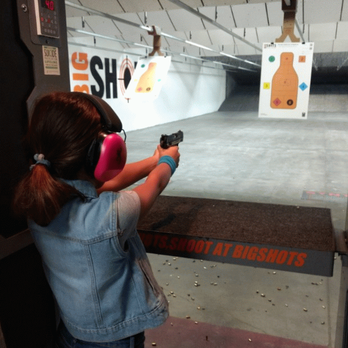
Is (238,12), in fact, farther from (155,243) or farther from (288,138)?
(155,243)

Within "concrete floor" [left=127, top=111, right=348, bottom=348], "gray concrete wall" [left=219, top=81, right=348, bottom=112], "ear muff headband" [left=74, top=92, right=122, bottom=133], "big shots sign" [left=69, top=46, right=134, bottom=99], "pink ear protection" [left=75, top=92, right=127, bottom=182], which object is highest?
"big shots sign" [left=69, top=46, right=134, bottom=99]

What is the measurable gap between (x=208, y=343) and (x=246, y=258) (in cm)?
67

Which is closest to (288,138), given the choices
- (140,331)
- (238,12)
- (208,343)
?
(238,12)

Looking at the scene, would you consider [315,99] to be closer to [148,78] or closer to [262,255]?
[148,78]

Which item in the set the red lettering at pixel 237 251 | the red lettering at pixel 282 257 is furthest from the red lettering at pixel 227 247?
the red lettering at pixel 282 257

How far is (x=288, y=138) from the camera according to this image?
7.04m

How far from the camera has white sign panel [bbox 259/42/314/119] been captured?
3.61 metres

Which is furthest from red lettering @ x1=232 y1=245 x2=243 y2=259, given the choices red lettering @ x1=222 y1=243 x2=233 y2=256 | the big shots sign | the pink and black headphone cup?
the big shots sign

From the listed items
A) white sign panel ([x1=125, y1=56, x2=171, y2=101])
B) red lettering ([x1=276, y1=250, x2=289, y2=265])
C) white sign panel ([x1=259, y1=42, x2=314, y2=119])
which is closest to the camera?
red lettering ([x1=276, y1=250, x2=289, y2=265])

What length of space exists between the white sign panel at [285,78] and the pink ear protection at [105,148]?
118 inches

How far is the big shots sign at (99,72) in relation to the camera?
6562 mm

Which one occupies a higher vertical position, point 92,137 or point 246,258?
point 92,137

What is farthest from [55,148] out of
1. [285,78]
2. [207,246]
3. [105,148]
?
[285,78]

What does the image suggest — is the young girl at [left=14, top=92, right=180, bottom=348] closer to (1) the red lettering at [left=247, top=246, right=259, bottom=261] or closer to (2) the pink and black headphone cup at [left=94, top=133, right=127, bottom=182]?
(2) the pink and black headphone cup at [left=94, top=133, right=127, bottom=182]
